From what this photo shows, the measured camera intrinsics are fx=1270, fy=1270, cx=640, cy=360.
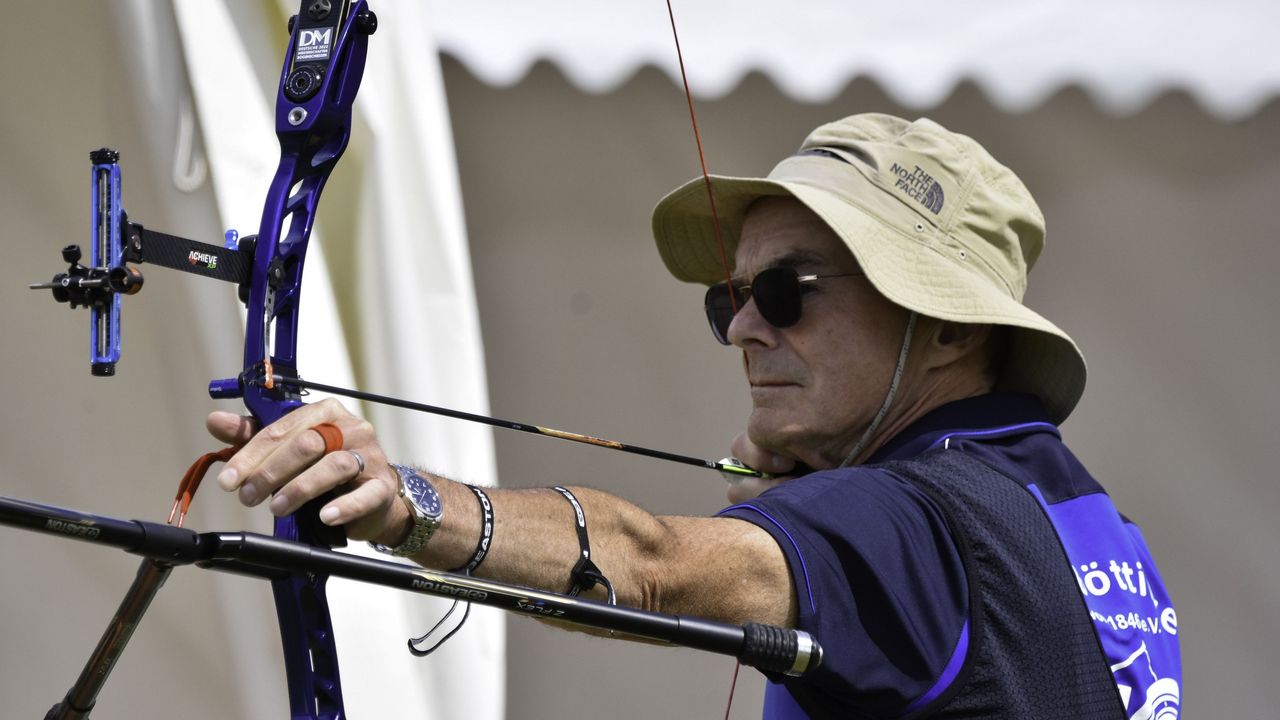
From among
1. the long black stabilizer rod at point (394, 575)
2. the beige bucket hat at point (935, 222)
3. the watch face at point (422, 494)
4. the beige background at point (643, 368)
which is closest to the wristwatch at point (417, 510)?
the watch face at point (422, 494)

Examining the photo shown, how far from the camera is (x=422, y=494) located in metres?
1.00

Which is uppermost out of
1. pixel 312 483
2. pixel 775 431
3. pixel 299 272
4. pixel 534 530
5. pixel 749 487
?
pixel 299 272

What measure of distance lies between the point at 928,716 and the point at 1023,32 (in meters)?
1.58

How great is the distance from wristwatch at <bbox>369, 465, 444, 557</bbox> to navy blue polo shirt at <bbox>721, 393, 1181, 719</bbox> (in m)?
0.29

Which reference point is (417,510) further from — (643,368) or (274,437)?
(643,368)

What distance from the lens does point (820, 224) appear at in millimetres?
1648

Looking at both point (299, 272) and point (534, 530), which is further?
point (299, 272)

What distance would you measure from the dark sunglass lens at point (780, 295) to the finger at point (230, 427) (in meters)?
0.74

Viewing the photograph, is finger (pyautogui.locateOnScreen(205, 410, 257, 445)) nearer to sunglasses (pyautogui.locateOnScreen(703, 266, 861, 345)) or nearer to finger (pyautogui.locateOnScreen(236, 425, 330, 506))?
finger (pyautogui.locateOnScreen(236, 425, 330, 506))

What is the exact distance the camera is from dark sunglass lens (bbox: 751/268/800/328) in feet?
5.33

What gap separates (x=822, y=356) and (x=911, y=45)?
3.15ft

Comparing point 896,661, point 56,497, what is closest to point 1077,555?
point 896,661

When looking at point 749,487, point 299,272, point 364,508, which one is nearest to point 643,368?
point 749,487

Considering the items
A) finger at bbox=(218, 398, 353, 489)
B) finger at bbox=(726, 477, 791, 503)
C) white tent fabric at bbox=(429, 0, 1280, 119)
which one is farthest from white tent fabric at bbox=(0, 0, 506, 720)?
finger at bbox=(218, 398, 353, 489)
